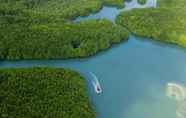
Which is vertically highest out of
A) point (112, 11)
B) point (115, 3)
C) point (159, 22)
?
point (115, 3)

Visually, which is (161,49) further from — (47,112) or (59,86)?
(47,112)

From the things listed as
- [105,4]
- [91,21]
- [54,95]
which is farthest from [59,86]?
[105,4]

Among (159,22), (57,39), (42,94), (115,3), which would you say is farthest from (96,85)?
(115,3)

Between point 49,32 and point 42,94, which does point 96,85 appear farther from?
point 49,32

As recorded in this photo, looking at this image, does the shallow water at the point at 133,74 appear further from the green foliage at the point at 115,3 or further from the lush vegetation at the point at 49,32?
the green foliage at the point at 115,3

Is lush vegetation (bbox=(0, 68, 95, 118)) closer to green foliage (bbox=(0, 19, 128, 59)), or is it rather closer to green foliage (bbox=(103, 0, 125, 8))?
green foliage (bbox=(0, 19, 128, 59))

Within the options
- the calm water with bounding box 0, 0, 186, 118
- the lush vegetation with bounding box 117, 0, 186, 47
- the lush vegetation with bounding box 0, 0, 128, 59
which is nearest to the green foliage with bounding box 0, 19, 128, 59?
the lush vegetation with bounding box 0, 0, 128, 59
